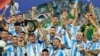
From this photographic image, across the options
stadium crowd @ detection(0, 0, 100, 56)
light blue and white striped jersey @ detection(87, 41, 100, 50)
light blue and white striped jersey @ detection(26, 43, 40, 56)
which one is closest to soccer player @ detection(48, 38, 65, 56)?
stadium crowd @ detection(0, 0, 100, 56)

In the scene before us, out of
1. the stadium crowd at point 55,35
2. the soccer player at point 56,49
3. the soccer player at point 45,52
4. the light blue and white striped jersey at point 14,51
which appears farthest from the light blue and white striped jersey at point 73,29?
the light blue and white striped jersey at point 14,51

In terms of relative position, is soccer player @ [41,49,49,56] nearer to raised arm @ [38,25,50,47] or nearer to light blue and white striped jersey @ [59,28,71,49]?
raised arm @ [38,25,50,47]

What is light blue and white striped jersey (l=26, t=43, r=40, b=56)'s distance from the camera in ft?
10.3

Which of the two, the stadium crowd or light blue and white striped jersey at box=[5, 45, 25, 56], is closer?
the stadium crowd

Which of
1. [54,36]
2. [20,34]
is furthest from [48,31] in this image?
[20,34]

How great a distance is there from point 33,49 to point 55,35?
25cm

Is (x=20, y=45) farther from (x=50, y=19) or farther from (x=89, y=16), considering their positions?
(x=89, y=16)

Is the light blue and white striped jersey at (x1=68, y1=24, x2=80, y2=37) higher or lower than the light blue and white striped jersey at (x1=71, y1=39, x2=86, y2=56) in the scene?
higher

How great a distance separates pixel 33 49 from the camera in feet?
10.4

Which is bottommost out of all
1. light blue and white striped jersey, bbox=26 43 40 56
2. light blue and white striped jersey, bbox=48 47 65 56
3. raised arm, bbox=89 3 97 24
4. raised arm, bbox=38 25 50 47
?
light blue and white striped jersey, bbox=48 47 65 56

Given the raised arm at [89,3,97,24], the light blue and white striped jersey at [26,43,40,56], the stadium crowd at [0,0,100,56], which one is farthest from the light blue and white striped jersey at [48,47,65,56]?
Result: the raised arm at [89,3,97,24]

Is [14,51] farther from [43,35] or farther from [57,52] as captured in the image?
[57,52]

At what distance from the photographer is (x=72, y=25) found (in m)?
3.06

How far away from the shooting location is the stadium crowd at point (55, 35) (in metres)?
3.01
